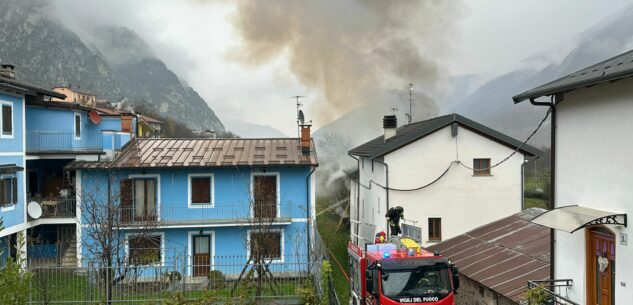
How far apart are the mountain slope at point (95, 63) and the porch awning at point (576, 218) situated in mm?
97781

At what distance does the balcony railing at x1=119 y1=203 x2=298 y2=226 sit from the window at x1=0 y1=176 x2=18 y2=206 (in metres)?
3.90

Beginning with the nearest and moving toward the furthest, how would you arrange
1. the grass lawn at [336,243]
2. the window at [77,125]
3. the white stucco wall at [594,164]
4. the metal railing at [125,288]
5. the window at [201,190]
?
the white stucco wall at [594,164]
the metal railing at [125,288]
the grass lawn at [336,243]
the window at [201,190]
the window at [77,125]

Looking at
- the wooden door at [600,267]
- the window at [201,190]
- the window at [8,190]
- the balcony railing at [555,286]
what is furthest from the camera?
the window at [201,190]

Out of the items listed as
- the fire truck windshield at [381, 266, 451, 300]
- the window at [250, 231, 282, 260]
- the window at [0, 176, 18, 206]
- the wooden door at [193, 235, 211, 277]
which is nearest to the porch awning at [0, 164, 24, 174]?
the window at [0, 176, 18, 206]

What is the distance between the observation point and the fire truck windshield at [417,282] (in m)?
11.4

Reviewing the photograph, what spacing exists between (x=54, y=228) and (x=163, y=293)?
12470mm

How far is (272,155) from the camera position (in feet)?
74.0

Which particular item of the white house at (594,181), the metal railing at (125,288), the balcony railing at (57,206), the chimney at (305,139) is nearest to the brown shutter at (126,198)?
the balcony railing at (57,206)

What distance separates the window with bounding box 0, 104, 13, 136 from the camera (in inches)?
777

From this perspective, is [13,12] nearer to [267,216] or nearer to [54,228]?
[54,228]

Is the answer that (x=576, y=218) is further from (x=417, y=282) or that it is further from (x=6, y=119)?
(x=6, y=119)

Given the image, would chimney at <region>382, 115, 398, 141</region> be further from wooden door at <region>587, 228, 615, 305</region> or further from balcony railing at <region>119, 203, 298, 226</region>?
wooden door at <region>587, 228, 615, 305</region>

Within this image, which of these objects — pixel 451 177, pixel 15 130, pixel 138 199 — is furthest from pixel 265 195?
pixel 15 130

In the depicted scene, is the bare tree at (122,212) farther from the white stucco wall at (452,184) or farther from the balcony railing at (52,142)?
the white stucco wall at (452,184)
